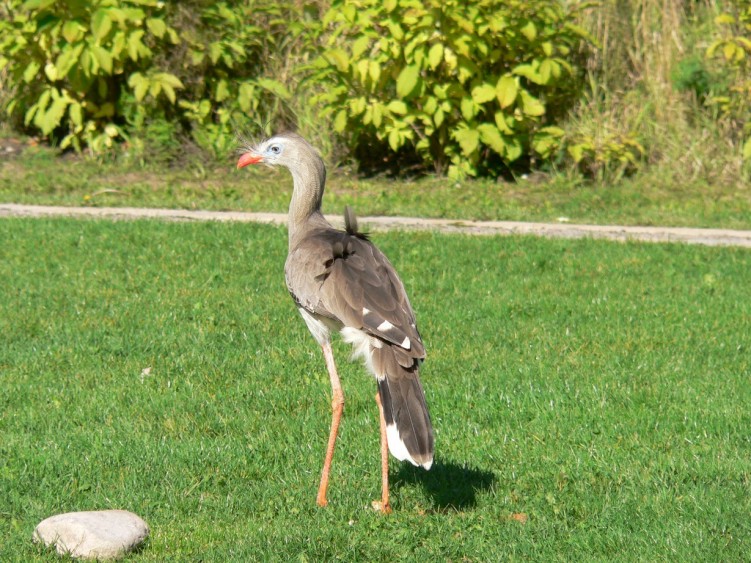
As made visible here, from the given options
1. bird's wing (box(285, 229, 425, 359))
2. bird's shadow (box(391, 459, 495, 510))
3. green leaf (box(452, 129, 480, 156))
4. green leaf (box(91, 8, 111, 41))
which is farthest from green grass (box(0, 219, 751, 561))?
green leaf (box(91, 8, 111, 41))

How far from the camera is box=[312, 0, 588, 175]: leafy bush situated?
12.9 meters

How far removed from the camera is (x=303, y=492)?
536 cm

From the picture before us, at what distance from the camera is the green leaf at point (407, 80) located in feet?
42.5

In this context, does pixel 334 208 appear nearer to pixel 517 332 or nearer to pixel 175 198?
pixel 175 198

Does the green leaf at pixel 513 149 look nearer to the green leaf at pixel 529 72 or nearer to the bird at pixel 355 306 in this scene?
the green leaf at pixel 529 72

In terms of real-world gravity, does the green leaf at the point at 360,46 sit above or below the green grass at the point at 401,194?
above

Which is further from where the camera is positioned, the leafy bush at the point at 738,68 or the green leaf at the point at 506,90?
the leafy bush at the point at 738,68

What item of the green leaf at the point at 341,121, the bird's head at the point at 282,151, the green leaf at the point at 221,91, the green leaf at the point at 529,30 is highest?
the green leaf at the point at 529,30

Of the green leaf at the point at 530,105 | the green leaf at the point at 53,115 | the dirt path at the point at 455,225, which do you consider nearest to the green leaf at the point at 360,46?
the green leaf at the point at 530,105

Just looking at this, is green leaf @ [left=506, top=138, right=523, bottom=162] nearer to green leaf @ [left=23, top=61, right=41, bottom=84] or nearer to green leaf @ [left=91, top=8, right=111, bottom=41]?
green leaf @ [left=91, top=8, right=111, bottom=41]

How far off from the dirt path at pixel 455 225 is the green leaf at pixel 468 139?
64.1 inches

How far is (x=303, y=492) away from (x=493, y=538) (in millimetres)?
1029

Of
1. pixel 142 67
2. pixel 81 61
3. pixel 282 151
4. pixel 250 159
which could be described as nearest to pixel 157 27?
pixel 142 67

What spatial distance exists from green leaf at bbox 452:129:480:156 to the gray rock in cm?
913
